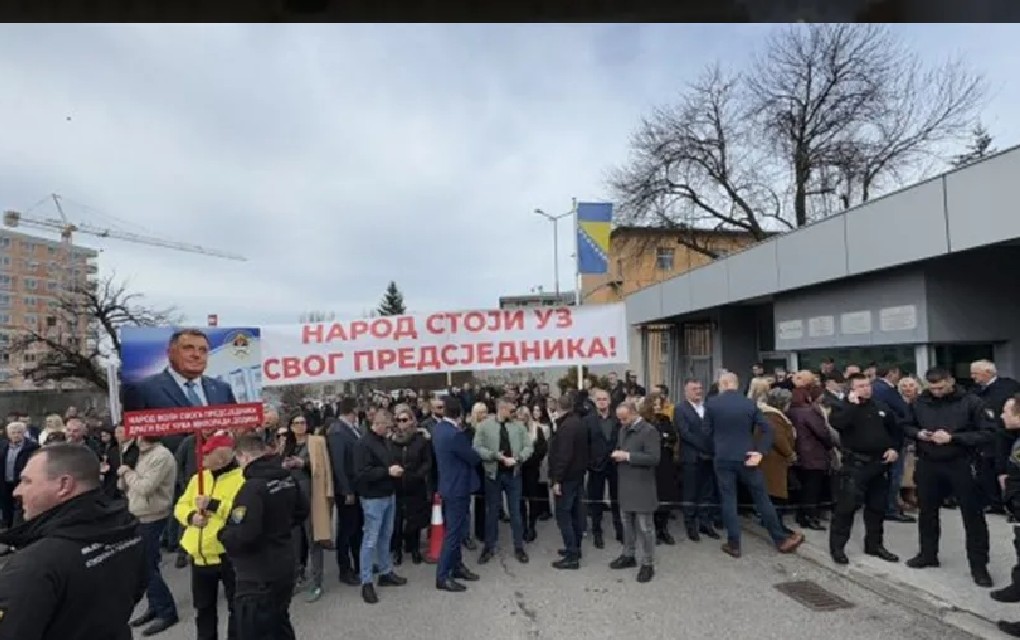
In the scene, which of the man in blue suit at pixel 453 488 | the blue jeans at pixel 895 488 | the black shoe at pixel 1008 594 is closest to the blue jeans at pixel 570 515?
the man in blue suit at pixel 453 488

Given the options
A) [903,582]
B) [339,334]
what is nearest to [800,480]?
[903,582]

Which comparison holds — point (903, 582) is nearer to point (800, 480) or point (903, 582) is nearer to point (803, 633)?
point (803, 633)

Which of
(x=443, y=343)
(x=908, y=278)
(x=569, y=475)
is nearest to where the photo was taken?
(x=569, y=475)

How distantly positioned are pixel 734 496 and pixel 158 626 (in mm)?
5827

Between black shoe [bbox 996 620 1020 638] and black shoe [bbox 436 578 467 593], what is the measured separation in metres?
4.38

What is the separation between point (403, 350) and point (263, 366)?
1584 mm

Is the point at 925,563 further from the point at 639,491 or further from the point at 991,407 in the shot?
the point at 639,491

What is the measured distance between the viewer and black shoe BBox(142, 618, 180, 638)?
18.8 feet

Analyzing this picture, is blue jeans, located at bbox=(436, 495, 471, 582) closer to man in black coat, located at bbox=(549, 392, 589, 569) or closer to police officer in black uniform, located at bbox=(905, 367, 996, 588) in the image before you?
man in black coat, located at bbox=(549, 392, 589, 569)

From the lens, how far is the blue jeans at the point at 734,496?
7.46 metres

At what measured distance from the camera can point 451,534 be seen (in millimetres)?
6734

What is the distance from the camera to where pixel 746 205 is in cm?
3089

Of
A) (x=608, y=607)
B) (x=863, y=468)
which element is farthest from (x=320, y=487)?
(x=863, y=468)

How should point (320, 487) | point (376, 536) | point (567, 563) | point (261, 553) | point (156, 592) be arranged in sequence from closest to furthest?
1. point (261, 553)
2. point (156, 592)
3. point (376, 536)
4. point (320, 487)
5. point (567, 563)
